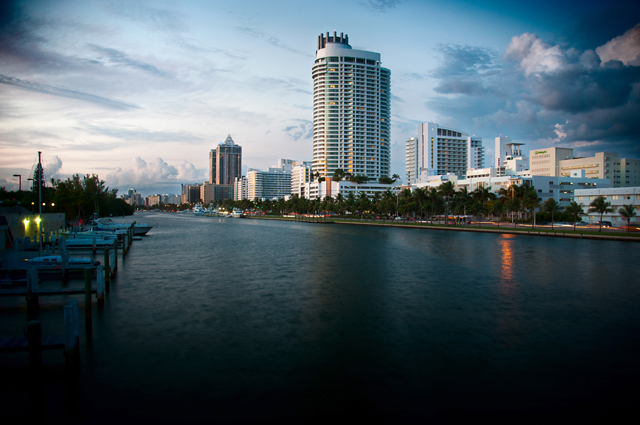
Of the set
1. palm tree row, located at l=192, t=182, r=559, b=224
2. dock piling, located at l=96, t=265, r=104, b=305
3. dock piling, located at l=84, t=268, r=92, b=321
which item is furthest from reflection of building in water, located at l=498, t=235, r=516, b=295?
palm tree row, located at l=192, t=182, r=559, b=224

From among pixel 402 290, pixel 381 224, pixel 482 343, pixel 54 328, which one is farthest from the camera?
pixel 381 224

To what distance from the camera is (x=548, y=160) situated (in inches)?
7402

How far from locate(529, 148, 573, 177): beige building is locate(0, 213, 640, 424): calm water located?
176387 millimetres

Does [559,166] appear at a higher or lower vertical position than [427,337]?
higher

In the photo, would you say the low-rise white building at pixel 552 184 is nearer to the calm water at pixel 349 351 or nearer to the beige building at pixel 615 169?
the beige building at pixel 615 169

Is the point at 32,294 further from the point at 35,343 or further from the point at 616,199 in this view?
the point at 616,199

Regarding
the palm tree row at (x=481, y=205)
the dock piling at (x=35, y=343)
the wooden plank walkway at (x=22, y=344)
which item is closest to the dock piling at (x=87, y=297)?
the wooden plank walkway at (x=22, y=344)

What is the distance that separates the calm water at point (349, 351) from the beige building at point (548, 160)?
17639 cm

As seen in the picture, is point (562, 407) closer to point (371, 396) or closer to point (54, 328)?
point (371, 396)

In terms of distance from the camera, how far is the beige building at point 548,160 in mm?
184375

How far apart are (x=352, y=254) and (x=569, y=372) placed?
34.9 m

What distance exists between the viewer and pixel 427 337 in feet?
56.4

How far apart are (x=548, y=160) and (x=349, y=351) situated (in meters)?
204

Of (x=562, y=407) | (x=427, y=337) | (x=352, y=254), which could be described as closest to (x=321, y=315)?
(x=427, y=337)
